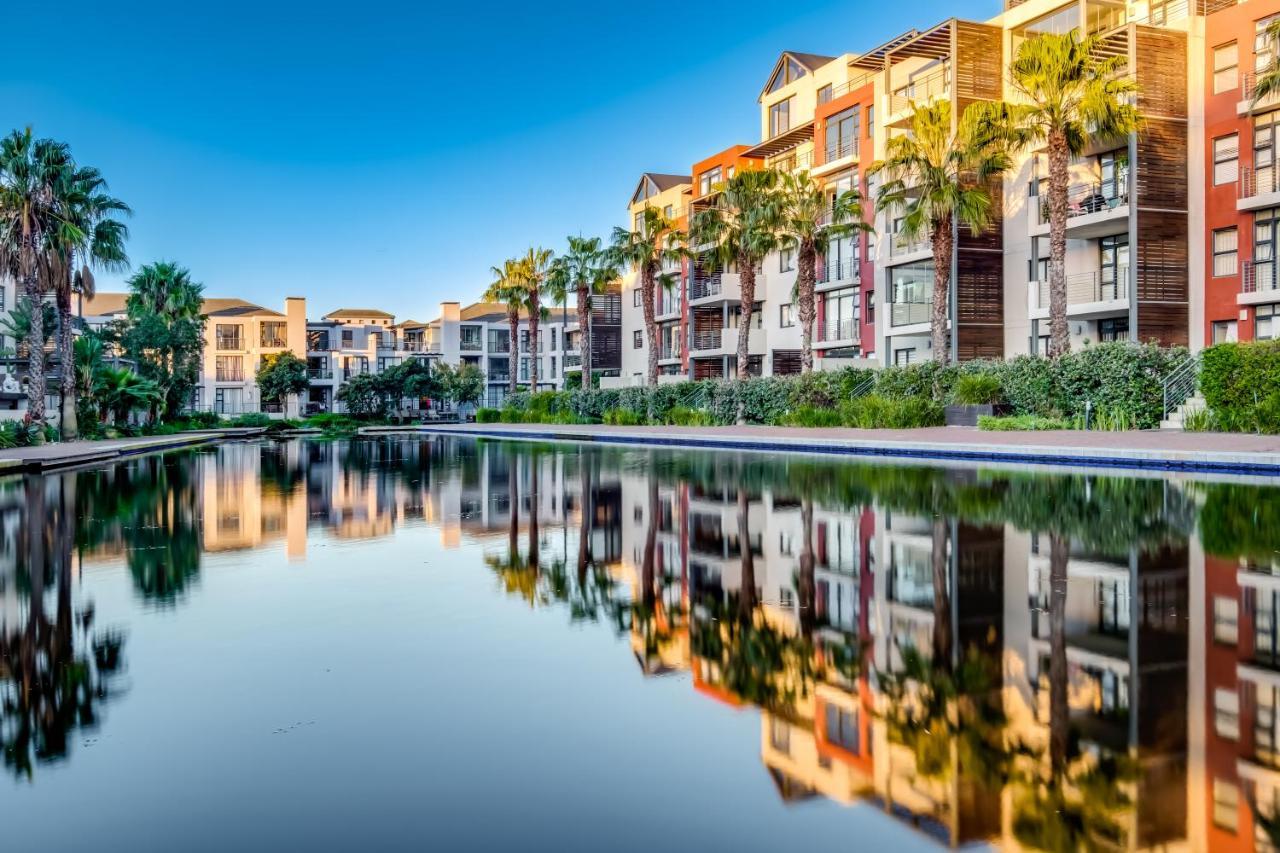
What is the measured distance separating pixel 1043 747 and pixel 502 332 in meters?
108

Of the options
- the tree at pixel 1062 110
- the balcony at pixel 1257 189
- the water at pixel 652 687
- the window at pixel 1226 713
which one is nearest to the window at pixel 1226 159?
the balcony at pixel 1257 189

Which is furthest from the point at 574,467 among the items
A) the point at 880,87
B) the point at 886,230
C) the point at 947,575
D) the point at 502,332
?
the point at 502,332

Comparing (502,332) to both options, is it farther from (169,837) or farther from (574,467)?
(169,837)

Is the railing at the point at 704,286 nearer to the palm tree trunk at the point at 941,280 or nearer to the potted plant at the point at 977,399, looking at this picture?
the palm tree trunk at the point at 941,280

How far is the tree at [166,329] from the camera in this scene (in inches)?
2589

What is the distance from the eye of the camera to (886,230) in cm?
4678

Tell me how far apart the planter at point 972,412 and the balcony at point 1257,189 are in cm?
966

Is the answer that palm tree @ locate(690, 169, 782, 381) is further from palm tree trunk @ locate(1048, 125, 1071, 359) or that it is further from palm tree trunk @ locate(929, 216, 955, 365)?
palm tree trunk @ locate(1048, 125, 1071, 359)

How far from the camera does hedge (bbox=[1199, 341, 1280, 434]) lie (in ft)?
86.6

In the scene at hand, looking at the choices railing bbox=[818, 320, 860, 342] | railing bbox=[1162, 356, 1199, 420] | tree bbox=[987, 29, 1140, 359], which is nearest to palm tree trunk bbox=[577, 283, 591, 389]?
railing bbox=[818, 320, 860, 342]

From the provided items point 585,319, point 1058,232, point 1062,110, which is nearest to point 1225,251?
point 1058,232

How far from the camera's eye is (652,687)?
5707mm

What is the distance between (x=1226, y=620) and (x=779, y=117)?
5833 cm

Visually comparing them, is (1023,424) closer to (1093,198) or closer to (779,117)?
(1093,198)
